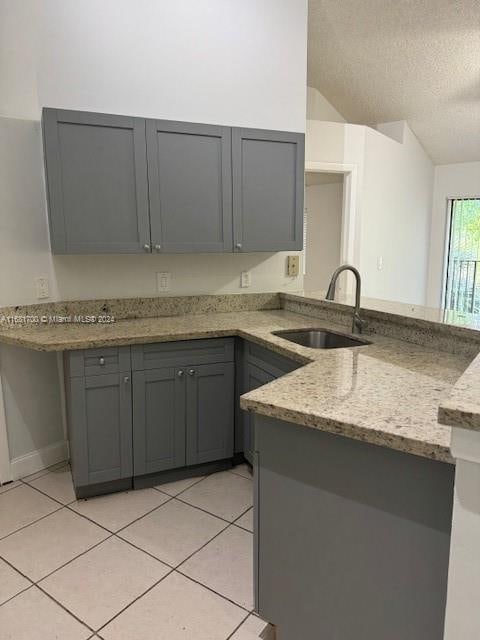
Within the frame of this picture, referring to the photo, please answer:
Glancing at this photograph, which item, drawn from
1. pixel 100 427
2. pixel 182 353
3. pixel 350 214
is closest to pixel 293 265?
pixel 182 353

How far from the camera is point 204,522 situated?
2.23 metres

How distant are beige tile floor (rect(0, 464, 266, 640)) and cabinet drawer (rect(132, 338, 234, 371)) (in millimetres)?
704

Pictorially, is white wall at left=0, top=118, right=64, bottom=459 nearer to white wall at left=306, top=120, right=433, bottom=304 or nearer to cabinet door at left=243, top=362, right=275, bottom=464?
cabinet door at left=243, top=362, right=275, bottom=464

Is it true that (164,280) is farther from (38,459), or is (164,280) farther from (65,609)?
(65,609)

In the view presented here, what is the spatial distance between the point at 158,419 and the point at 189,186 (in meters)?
1.34

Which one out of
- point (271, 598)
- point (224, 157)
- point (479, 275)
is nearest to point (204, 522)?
point (271, 598)

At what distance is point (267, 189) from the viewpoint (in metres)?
2.83

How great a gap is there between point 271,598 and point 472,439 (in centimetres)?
98

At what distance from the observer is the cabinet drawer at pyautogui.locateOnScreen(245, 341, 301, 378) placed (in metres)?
2.17

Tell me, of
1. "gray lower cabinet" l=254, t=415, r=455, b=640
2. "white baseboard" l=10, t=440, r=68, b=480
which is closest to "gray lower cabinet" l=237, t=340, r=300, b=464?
"gray lower cabinet" l=254, t=415, r=455, b=640

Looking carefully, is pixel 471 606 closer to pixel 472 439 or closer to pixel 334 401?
pixel 472 439

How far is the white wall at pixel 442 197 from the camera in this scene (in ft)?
18.2

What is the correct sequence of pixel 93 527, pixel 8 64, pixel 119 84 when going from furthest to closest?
pixel 119 84 → pixel 8 64 → pixel 93 527

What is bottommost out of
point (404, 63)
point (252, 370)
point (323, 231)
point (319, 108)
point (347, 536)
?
point (347, 536)
